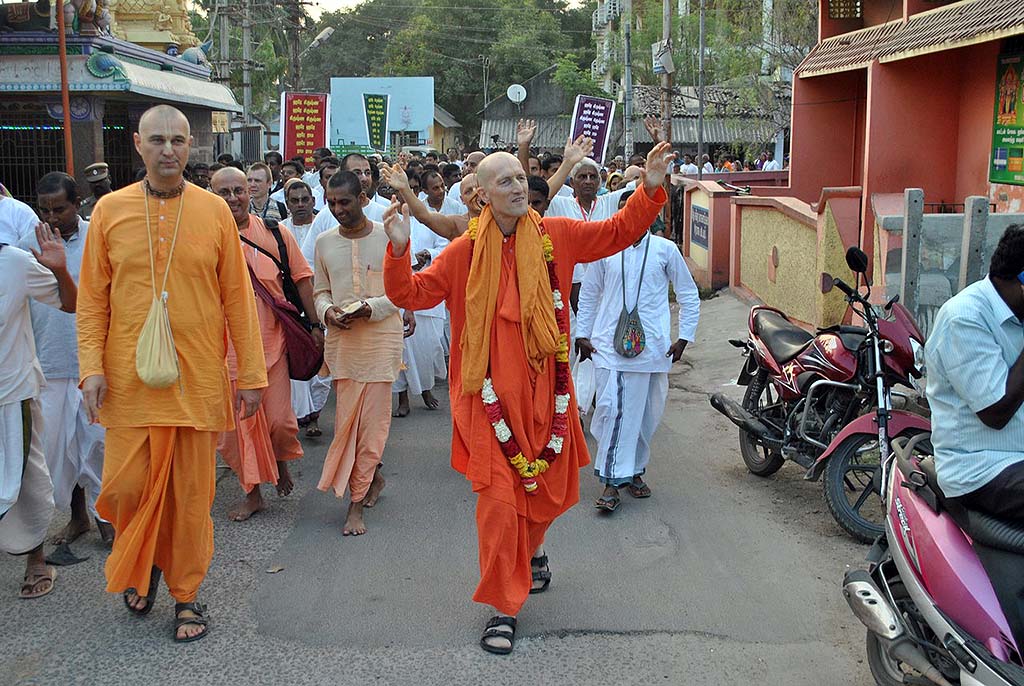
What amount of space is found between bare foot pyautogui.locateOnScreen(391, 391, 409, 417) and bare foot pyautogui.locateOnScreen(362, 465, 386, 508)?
233 cm

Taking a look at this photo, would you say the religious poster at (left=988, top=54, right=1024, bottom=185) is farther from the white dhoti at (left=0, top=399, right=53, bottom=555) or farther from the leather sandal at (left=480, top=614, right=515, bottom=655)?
the white dhoti at (left=0, top=399, right=53, bottom=555)

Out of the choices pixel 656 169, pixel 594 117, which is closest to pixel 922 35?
pixel 594 117

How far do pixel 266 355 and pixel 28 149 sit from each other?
10906mm

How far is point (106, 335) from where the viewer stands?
4.50 m

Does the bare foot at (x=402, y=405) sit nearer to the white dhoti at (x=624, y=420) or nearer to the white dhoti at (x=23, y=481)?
the white dhoti at (x=624, y=420)

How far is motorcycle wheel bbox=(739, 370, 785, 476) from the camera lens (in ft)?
22.8

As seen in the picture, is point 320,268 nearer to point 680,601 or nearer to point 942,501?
point 680,601

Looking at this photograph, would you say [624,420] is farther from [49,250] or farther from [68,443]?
[49,250]

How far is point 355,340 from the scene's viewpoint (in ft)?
20.3

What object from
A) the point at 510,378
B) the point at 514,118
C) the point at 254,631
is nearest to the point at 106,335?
the point at 254,631

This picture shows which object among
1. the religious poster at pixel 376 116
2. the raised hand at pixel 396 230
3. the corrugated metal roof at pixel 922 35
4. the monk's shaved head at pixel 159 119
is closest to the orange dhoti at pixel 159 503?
the raised hand at pixel 396 230

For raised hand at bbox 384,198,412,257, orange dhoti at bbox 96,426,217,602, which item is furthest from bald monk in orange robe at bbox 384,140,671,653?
orange dhoti at bbox 96,426,217,602

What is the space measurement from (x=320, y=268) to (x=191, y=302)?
185 cm

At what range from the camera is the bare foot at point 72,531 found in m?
5.69
